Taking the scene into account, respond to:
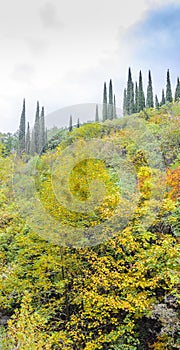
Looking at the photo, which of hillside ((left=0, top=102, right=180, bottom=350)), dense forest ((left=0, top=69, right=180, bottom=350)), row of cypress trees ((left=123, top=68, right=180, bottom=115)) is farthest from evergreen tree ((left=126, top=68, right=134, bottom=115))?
hillside ((left=0, top=102, right=180, bottom=350))

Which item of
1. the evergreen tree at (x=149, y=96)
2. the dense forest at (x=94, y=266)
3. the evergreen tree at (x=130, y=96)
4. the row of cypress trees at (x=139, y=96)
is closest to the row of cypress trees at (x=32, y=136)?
the row of cypress trees at (x=139, y=96)

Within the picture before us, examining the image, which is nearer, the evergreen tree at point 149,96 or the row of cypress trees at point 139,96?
the row of cypress trees at point 139,96

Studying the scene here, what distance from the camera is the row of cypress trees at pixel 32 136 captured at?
3476cm

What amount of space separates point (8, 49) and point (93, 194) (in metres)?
10.1

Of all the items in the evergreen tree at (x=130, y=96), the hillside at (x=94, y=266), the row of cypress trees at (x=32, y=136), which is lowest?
the hillside at (x=94, y=266)

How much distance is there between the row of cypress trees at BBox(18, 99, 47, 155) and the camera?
3476 cm

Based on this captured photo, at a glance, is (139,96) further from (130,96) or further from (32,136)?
(32,136)

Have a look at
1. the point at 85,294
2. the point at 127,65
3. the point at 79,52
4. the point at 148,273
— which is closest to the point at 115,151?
the point at 79,52

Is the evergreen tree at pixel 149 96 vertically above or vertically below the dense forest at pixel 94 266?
above

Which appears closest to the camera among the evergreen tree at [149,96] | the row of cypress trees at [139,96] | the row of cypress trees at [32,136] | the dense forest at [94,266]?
the dense forest at [94,266]

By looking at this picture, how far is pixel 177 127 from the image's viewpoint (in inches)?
677

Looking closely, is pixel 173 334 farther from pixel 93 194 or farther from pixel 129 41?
pixel 129 41

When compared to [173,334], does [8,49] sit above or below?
above

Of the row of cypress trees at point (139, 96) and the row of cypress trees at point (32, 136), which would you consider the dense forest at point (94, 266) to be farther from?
the row of cypress trees at point (139, 96)
